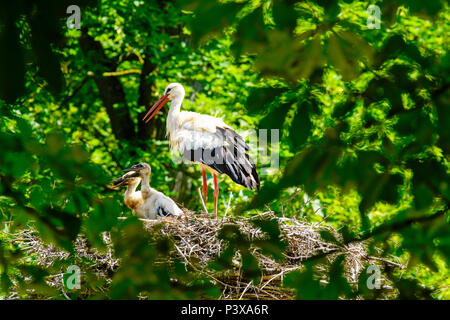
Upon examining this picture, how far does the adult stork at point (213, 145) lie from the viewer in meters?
5.79

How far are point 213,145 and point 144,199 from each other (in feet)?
2.57

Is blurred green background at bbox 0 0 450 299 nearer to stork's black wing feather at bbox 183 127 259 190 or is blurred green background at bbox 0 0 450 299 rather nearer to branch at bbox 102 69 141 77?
stork's black wing feather at bbox 183 127 259 190

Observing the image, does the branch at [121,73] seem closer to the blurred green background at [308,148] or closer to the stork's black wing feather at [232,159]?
the stork's black wing feather at [232,159]

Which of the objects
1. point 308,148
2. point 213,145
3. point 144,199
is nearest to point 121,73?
point 213,145

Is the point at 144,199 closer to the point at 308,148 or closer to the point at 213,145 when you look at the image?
the point at 213,145

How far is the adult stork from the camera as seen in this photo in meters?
5.79

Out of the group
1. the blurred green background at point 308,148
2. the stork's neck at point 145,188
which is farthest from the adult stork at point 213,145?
the blurred green background at point 308,148

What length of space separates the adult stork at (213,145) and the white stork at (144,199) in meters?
0.42

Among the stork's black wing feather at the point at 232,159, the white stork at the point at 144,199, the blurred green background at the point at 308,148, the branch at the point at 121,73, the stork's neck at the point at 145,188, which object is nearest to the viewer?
the blurred green background at the point at 308,148

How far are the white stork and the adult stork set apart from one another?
1.38 feet

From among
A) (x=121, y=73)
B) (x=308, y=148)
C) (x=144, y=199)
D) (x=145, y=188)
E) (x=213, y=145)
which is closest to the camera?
(x=308, y=148)

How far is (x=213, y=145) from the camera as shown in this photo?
605cm
